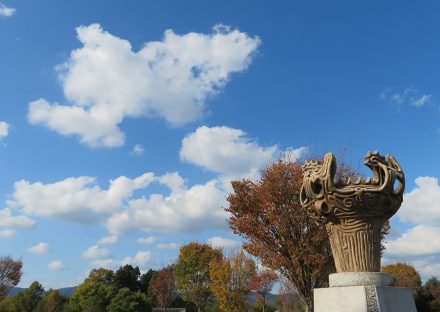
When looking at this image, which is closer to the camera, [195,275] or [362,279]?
[362,279]

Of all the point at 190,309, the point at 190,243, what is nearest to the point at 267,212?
the point at 190,243

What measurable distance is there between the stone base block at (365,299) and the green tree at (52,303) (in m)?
54.6

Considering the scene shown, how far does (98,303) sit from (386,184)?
4241 centimetres

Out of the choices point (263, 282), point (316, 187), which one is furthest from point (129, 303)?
A: point (316, 187)

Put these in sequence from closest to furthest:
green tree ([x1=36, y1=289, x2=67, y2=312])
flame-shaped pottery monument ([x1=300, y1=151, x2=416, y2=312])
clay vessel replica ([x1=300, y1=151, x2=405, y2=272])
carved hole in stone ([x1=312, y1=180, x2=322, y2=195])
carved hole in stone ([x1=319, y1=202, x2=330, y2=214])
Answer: flame-shaped pottery monument ([x1=300, y1=151, x2=416, y2=312]) < clay vessel replica ([x1=300, y1=151, x2=405, y2=272]) < carved hole in stone ([x1=319, y1=202, x2=330, y2=214]) < carved hole in stone ([x1=312, y1=180, x2=322, y2=195]) < green tree ([x1=36, y1=289, x2=67, y2=312])

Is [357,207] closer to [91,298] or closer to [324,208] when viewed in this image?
[324,208]

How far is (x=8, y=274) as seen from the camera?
46500mm

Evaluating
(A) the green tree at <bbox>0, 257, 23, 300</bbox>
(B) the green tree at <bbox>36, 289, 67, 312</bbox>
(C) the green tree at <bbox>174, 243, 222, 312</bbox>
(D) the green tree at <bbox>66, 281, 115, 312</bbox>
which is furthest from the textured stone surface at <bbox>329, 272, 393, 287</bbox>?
(B) the green tree at <bbox>36, 289, 67, 312</bbox>

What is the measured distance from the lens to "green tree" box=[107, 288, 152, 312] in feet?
132

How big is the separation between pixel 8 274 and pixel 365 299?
4753 centimetres

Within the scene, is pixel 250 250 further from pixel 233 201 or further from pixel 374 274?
pixel 374 274

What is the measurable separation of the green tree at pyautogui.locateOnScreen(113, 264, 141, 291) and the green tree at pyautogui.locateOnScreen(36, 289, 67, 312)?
8407 millimetres

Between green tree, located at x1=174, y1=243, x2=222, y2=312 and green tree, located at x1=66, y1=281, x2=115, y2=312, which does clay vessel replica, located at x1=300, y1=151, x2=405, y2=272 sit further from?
green tree, located at x1=66, y1=281, x2=115, y2=312

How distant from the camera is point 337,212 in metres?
9.20
